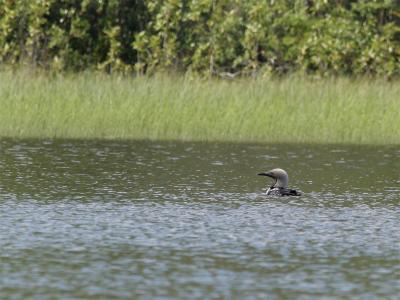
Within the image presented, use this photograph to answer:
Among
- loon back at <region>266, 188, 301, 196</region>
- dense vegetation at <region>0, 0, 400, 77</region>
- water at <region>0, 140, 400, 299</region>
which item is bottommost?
water at <region>0, 140, 400, 299</region>

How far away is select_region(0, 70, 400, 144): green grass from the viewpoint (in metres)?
22.8

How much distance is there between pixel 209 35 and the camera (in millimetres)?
32781

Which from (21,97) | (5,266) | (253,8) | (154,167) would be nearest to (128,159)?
(154,167)

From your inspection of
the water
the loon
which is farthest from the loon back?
the water

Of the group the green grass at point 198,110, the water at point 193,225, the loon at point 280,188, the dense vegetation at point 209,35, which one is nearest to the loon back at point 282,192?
the loon at point 280,188

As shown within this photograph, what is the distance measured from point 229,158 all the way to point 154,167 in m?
1.79

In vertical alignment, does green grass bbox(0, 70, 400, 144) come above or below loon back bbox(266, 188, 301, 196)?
above

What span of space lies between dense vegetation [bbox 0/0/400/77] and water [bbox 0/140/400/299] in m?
11.5

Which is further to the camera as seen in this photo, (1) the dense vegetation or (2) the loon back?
(1) the dense vegetation

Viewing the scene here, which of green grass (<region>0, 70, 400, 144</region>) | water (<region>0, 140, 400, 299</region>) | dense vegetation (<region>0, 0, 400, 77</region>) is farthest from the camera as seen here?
dense vegetation (<region>0, 0, 400, 77</region>)

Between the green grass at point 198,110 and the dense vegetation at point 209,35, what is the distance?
5.64 metres

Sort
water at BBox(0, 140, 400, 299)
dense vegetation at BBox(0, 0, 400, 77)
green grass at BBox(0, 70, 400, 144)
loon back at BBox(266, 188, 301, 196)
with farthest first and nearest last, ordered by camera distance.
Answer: dense vegetation at BBox(0, 0, 400, 77) < green grass at BBox(0, 70, 400, 144) < loon back at BBox(266, 188, 301, 196) < water at BBox(0, 140, 400, 299)

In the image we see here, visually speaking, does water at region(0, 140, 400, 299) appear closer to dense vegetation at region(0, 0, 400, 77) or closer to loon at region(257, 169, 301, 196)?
loon at region(257, 169, 301, 196)

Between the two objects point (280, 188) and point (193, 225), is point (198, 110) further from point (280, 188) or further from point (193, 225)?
point (193, 225)
